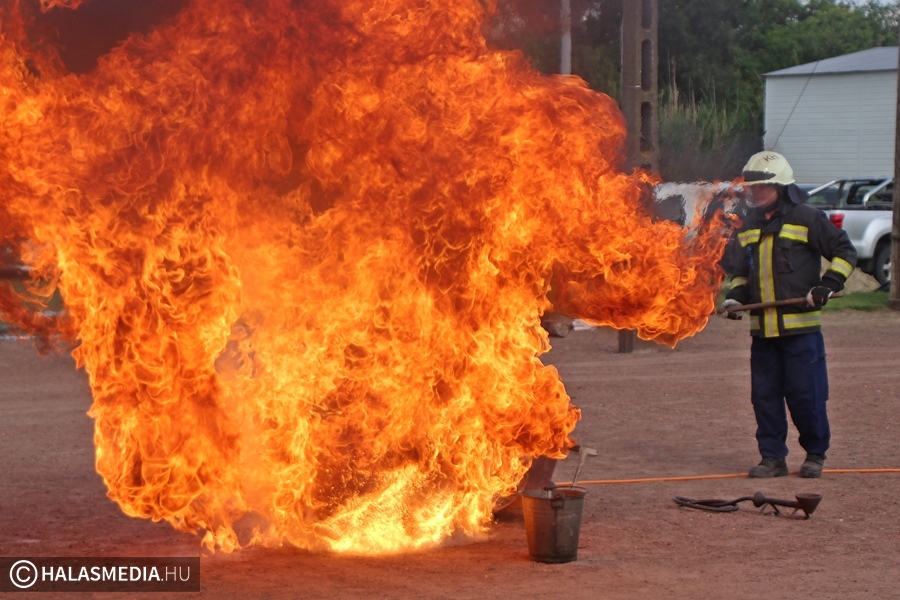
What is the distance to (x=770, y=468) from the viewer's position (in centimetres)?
902

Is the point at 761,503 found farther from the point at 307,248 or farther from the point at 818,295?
the point at 307,248

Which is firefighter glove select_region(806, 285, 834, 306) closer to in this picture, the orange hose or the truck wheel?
the orange hose

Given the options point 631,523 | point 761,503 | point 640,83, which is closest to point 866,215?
point 640,83

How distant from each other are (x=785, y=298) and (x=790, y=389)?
666mm

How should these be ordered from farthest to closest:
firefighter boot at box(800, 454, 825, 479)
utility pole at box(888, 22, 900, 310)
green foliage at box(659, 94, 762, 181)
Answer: green foliage at box(659, 94, 762, 181), utility pole at box(888, 22, 900, 310), firefighter boot at box(800, 454, 825, 479)

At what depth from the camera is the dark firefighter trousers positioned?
8852 millimetres

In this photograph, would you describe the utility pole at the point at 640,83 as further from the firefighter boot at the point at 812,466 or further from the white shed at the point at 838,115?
the white shed at the point at 838,115

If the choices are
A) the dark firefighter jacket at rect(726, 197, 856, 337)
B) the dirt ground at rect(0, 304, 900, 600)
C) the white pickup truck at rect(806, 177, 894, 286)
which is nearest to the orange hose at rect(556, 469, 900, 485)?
the dirt ground at rect(0, 304, 900, 600)

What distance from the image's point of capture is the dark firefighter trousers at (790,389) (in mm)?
8852

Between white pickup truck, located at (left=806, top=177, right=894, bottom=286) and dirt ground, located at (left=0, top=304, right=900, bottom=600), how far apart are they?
923 centimetres

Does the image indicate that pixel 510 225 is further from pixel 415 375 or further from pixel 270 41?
pixel 270 41

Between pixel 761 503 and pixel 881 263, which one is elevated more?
pixel 761 503

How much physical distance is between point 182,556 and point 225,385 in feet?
3.14
